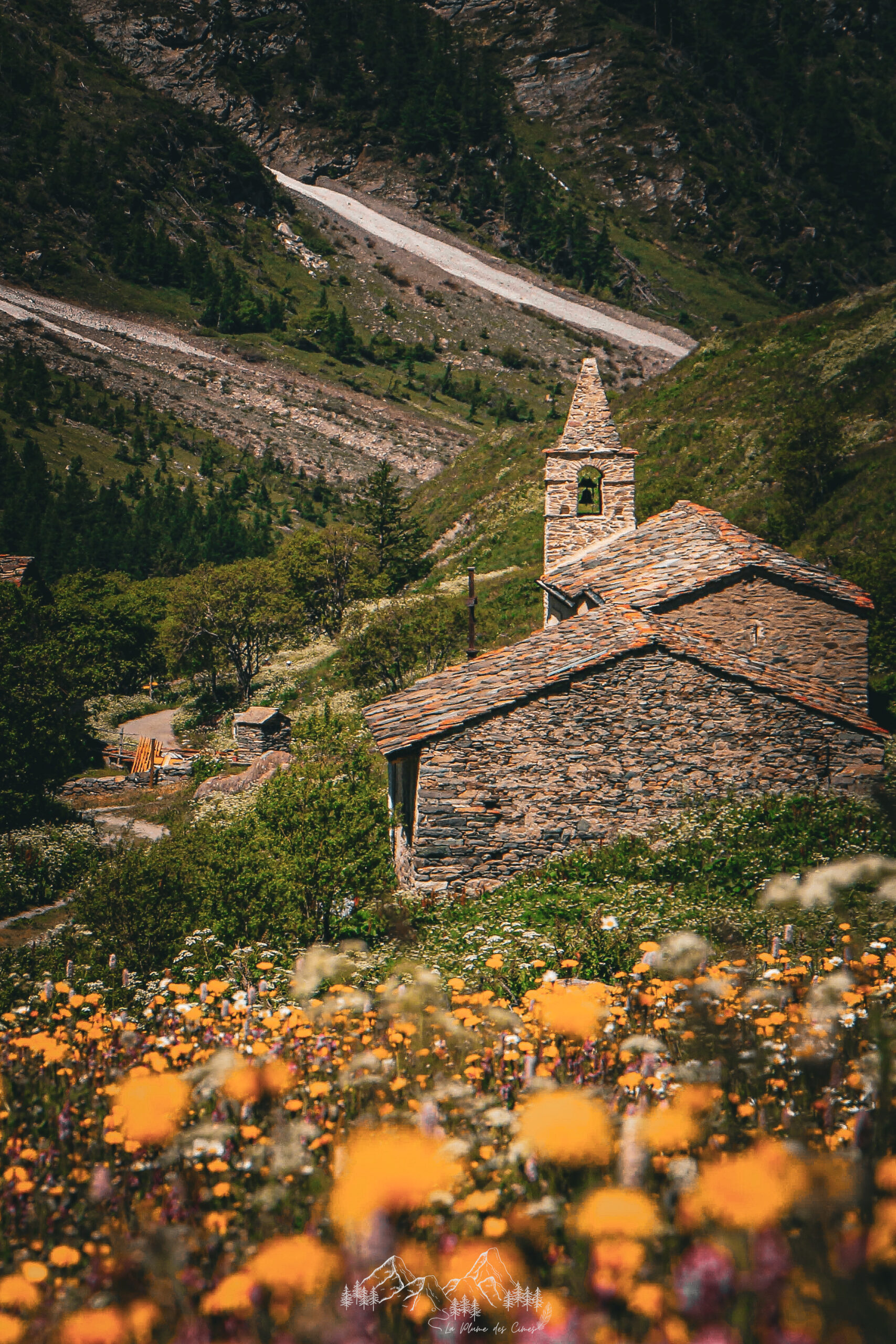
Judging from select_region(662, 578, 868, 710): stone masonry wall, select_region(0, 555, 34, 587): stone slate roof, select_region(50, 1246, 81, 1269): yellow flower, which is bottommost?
select_region(0, 555, 34, 587): stone slate roof

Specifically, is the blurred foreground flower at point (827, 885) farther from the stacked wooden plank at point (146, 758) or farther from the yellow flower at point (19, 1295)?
the stacked wooden plank at point (146, 758)

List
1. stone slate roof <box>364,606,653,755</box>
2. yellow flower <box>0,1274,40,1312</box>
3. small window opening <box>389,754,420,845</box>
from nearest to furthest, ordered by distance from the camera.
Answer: yellow flower <box>0,1274,40,1312</box> < stone slate roof <box>364,606,653,755</box> < small window opening <box>389,754,420,845</box>

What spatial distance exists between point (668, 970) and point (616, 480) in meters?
18.0

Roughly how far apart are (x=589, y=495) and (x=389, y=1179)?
2239 centimetres

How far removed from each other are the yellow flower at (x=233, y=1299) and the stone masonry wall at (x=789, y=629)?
15.2m

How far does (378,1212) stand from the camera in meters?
2.75

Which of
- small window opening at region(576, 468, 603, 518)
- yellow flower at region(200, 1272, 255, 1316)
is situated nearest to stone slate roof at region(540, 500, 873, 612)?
small window opening at region(576, 468, 603, 518)

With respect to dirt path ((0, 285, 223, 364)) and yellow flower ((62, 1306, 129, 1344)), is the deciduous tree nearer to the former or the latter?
yellow flower ((62, 1306, 129, 1344))

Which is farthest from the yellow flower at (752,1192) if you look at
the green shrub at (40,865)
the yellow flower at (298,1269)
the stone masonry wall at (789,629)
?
the green shrub at (40,865)

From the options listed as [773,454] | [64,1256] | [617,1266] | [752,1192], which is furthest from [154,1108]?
[773,454]

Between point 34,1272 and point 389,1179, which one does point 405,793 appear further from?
point 389,1179

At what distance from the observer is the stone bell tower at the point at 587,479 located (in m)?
22.9

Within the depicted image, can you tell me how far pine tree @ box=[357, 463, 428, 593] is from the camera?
170ft

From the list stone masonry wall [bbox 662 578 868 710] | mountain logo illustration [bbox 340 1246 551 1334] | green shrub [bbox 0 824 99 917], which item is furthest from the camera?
green shrub [bbox 0 824 99 917]
